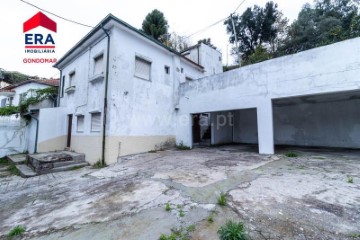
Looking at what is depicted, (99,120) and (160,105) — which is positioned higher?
(160,105)

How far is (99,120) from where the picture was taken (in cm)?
768

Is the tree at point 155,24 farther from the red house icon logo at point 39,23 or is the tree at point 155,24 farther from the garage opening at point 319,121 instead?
the garage opening at point 319,121

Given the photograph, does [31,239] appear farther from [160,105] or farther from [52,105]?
[52,105]

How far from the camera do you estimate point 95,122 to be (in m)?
7.92

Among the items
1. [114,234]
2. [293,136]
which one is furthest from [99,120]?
[293,136]

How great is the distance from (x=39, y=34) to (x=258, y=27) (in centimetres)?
2270

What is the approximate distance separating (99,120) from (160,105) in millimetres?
3146

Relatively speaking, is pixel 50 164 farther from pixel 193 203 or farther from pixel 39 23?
pixel 39 23

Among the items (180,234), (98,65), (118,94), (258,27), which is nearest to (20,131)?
(98,65)

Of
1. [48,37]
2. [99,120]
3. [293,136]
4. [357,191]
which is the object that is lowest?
[357,191]

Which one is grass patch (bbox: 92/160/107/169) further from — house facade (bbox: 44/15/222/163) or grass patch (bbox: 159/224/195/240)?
grass patch (bbox: 159/224/195/240)

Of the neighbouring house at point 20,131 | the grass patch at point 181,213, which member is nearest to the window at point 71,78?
the neighbouring house at point 20,131

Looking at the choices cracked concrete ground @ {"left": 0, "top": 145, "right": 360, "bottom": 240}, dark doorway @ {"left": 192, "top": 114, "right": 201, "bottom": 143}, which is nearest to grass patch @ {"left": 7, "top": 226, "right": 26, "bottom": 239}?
cracked concrete ground @ {"left": 0, "top": 145, "right": 360, "bottom": 240}

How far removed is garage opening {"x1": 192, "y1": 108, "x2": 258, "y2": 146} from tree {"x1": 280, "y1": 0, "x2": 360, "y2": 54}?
1176 cm
